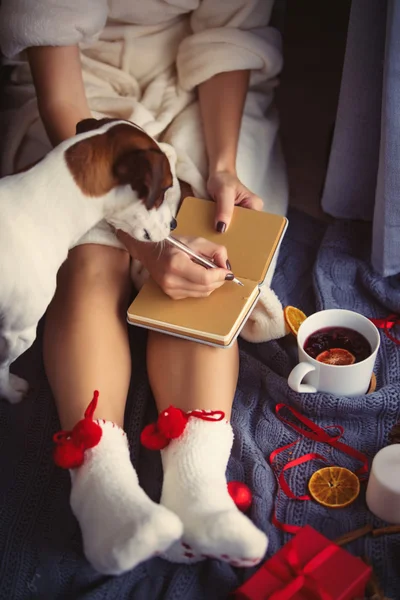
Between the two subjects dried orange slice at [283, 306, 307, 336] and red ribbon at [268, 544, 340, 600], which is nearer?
red ribbon at [268, 544, 340, 600]

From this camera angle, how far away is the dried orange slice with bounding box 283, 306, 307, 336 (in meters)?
1.14

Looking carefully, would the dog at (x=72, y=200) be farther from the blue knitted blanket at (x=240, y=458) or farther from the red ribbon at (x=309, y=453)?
the red ribbon at (x=309, y=453)

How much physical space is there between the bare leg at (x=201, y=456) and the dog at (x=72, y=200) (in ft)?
0.58

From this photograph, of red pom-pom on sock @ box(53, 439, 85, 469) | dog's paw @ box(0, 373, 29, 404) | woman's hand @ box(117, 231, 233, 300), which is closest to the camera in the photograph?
red pom-pom on sock @ box(53, 439, 85, 469)

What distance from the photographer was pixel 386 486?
2.89 ft

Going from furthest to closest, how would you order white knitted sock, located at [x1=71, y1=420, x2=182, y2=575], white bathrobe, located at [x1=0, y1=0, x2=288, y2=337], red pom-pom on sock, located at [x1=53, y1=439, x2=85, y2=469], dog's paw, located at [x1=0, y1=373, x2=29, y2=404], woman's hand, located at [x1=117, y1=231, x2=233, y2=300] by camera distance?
white bathrobe, located at [x1=0, y1=0, x2=288, y2=337] < dog's paw, located at [x1=0, y1=373, x2=29, y2=404] < woman's hand, located at [x1=117, y1=231, x2=233, y2=300] < red pom-pom on sock, located at [x1=53, y1=439, x2=85, y2=469] < white knitted sock, located at [x1=71, y1=420, x2=182, y2=575]

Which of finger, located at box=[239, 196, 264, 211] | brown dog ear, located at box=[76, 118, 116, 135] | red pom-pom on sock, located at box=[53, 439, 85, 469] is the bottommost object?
red pom-pom on sock, located at box=[53, 439, 85, 469]

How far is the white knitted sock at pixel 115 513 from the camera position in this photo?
0.77 meters

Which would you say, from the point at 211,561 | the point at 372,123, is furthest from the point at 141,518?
the point at 372,123

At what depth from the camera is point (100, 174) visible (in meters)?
0.88

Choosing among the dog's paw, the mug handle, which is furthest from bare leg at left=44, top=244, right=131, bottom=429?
the mug handle

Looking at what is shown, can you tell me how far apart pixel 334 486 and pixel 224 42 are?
2.40 ft

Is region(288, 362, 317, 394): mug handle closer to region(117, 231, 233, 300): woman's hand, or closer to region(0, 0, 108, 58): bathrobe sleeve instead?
region(117, 231, 233, 300): woman's hand

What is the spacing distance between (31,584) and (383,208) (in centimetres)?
74
